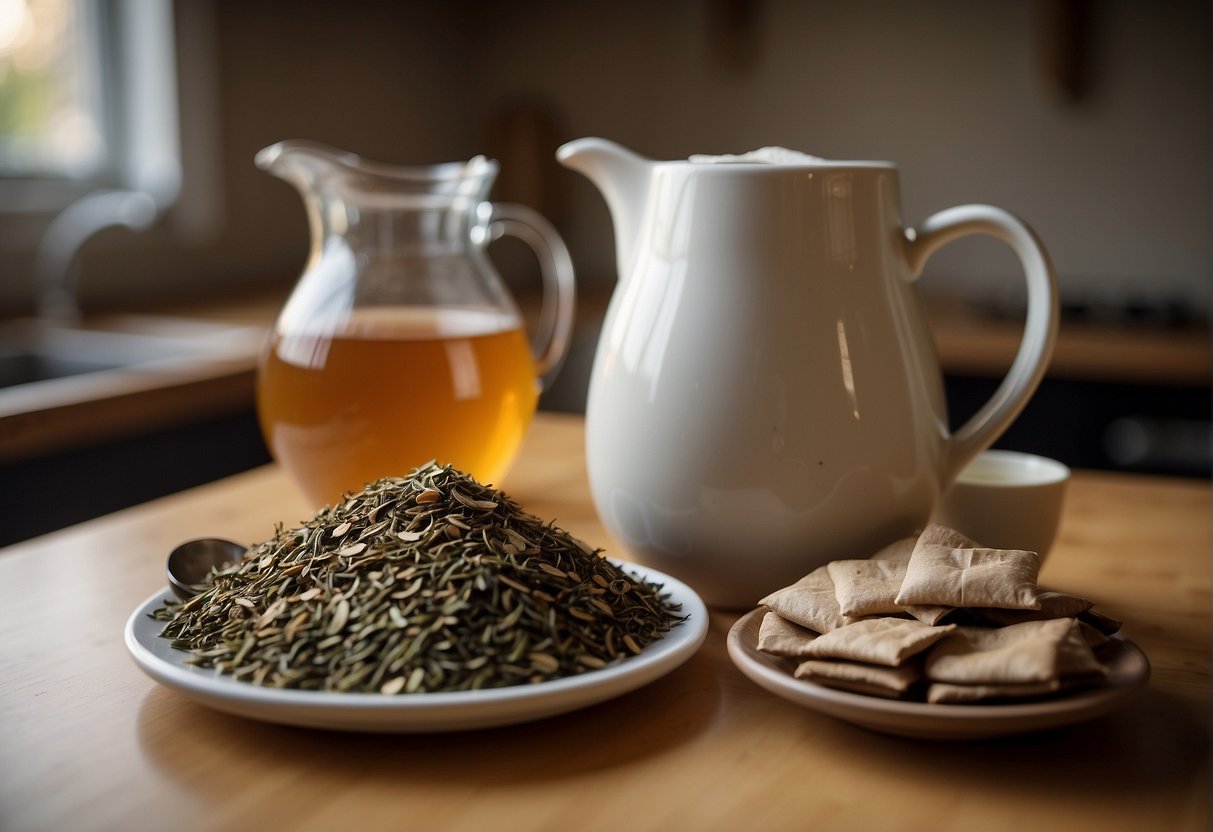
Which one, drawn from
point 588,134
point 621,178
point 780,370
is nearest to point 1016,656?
point 780,370

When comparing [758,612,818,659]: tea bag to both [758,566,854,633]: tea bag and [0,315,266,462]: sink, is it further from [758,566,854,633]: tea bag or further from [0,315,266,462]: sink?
[0,315,266,462]: sink

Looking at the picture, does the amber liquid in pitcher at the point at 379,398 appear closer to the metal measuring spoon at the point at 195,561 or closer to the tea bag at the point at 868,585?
the metal measuring spoon at the point at 195,561

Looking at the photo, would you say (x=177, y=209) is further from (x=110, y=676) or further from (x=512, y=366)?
(x=110, y=676)

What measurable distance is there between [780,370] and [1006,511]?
0.68ft

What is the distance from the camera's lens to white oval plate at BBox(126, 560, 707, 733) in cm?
50

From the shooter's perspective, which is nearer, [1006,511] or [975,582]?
[975,582]

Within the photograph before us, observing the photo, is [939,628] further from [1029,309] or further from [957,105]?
[957,105]

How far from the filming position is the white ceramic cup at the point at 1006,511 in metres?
0.79

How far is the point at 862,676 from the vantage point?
0.52 metres

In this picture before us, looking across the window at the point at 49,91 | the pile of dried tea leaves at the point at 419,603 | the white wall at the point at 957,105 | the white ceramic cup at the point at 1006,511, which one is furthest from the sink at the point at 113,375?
the white wall at the point at 957,105

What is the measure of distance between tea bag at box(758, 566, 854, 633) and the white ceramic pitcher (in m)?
0.10

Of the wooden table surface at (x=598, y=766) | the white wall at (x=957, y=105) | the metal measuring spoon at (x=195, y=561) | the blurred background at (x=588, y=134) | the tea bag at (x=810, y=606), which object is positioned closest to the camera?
the wooden table surface at (x=598, y=766)

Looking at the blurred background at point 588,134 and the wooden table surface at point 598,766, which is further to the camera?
the blurred background at point 588,134

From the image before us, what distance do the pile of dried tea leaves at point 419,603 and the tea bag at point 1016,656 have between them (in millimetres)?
148
